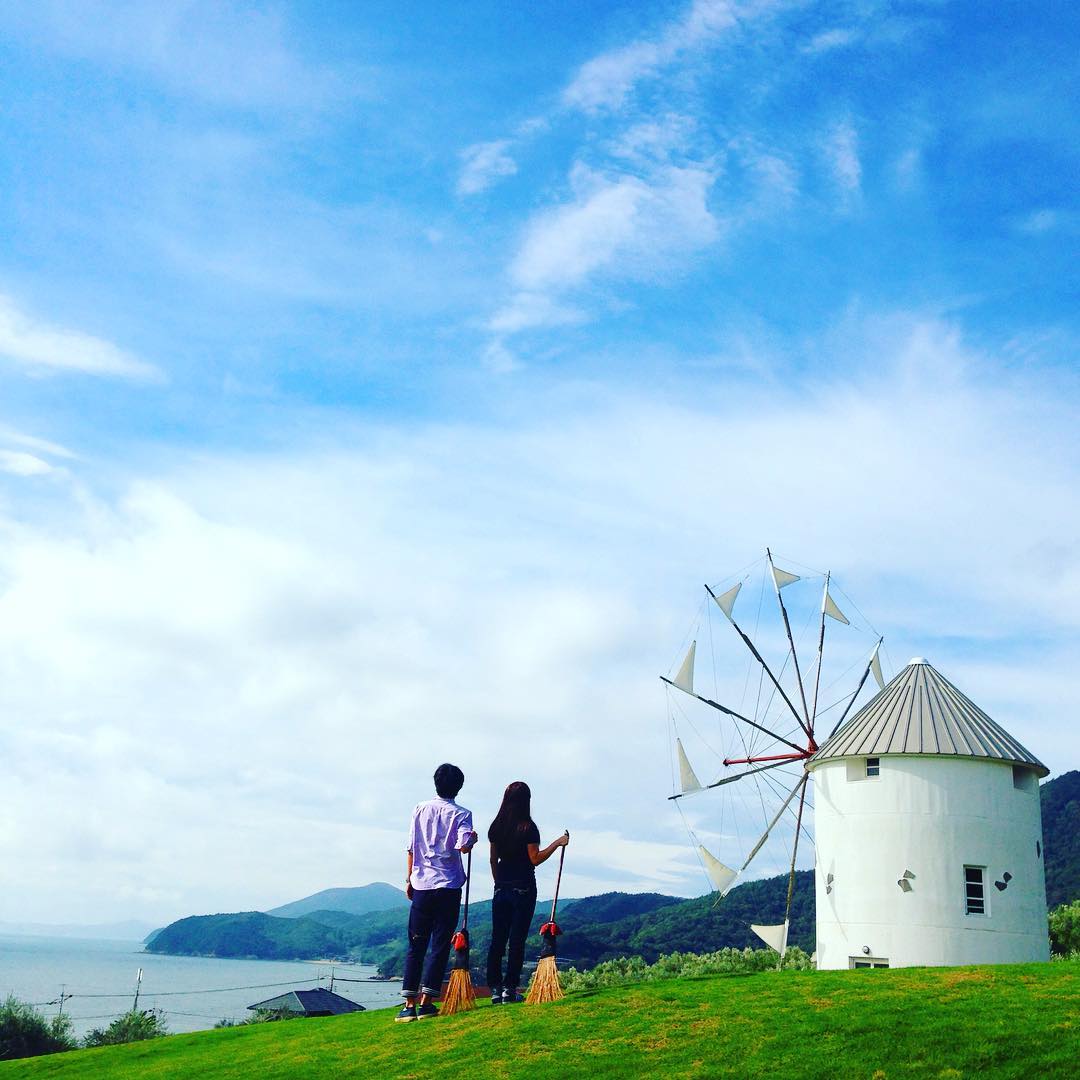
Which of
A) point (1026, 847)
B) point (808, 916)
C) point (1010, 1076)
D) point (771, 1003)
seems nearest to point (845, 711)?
point (1026, 847)

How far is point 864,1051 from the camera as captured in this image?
502 inches

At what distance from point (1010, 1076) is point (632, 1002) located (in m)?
5.81

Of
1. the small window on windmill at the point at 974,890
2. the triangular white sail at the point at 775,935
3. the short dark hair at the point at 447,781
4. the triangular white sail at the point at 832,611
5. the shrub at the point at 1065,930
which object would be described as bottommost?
the shrub at the point at 1065,930

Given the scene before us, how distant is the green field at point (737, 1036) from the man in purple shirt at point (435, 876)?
2.98ft

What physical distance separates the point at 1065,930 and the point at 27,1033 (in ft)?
163

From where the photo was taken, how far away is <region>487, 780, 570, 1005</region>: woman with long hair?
16.2 m

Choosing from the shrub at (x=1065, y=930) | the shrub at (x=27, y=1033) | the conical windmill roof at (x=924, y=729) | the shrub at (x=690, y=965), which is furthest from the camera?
the shrub at (x=1065, y=930)

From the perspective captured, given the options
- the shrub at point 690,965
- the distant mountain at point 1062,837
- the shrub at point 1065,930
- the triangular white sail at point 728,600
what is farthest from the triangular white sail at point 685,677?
the distant mountain at point 1062,837

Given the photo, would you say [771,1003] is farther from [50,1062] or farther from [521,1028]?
[50,1062]

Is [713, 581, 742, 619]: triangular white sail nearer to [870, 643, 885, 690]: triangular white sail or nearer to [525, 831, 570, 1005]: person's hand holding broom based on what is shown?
[870, 643, 885, 690]: triangular white sail

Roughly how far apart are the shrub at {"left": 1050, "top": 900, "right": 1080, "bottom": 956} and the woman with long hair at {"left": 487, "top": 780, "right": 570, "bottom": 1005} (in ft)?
151

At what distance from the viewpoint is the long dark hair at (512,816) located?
1638 cm

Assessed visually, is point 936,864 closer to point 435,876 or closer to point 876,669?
point 876,669

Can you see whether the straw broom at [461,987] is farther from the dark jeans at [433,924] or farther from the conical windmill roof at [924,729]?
the conical windmill roof at [924,729]
